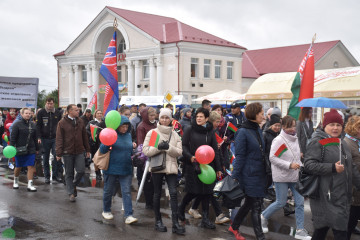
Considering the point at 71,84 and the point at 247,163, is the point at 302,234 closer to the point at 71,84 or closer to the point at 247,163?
the point at 247,163

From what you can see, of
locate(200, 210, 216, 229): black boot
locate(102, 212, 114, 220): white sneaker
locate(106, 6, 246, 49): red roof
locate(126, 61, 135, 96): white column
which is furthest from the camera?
locate(126, 61, 135, 96): white column

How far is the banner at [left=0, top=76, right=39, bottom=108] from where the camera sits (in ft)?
40.3

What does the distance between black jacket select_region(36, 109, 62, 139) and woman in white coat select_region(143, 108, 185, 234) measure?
512cm

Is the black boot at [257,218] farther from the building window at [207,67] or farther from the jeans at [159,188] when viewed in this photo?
the building window at [207,67]

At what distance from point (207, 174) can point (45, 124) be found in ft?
19.3

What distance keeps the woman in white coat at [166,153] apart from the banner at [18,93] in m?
6.89

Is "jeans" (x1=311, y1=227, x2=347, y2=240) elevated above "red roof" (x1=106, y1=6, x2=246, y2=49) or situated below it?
below

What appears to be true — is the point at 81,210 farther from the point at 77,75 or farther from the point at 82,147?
the point at 77,75

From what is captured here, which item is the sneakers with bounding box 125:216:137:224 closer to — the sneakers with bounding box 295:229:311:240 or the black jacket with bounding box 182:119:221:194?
the black jacket with bounding box 182:119:221:194

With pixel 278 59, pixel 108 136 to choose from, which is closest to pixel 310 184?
pixel 108 136

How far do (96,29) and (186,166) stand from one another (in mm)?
40688

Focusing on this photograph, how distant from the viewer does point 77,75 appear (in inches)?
1854

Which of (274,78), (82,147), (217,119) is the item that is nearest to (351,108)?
(274,78)

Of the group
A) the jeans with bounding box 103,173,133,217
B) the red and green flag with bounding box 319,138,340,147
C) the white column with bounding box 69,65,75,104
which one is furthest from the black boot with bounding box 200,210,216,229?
the white column with bounding box 69,65,75,104
